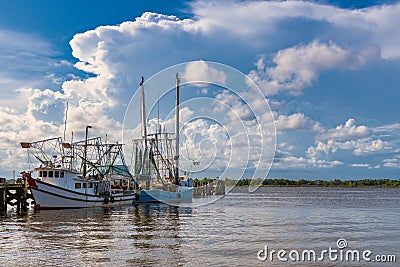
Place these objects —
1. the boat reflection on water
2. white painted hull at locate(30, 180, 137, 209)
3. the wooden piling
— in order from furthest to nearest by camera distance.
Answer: the wooden piling, white painted hull at locate(30, 180, 137, 209), the boat reflection on water

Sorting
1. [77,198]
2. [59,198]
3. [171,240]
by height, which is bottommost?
[171,240]

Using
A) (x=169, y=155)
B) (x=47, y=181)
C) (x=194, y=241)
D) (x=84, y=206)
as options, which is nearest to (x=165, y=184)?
(x=169, y=155)

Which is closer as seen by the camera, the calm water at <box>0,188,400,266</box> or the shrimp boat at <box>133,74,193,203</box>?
the calm water at <box>0,188,400,266</box>

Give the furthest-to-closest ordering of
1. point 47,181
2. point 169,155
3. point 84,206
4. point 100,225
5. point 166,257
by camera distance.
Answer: point 169,155, point 84,206, point 47,181, point 100,225, point 166,257

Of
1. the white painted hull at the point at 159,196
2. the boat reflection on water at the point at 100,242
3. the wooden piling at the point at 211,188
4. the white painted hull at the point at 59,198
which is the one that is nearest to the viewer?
the boat reflection on water at the point at 100,242

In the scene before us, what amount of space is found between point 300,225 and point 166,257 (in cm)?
2364

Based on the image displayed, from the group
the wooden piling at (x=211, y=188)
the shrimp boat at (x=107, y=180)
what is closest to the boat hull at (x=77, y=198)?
the shrimp boat at (x=107, y=180)

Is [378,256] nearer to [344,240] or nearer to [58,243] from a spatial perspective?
[344,240]

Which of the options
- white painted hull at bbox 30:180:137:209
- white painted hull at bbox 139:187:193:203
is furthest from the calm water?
white painted hull at bbox 139:187:193:203

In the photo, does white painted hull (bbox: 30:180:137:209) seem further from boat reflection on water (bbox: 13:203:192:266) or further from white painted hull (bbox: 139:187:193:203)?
boat reflection on water (bbox: 13:203:192:266)

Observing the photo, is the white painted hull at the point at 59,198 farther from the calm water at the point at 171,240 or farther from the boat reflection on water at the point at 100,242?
the boat reflection on water at the point at 100,242

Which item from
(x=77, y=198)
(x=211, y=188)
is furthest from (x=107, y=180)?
(x=211, y=188)

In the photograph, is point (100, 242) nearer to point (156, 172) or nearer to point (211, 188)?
point (156, 172)

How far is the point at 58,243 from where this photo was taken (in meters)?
35.6
